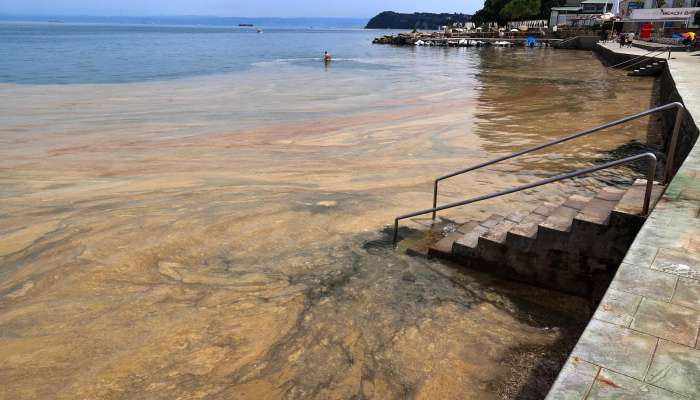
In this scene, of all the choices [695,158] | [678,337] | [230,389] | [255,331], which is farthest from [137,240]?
[695,158]

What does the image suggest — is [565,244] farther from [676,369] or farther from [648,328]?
[676,369]

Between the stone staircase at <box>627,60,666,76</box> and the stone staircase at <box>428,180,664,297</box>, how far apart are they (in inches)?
958

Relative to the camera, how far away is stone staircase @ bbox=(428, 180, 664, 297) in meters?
4.67

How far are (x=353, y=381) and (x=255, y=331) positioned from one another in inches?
49.5

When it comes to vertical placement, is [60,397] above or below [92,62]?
below

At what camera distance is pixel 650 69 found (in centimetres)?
2569

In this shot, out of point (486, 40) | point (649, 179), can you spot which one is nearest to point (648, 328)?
point (649, 179)

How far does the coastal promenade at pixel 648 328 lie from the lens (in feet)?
8.23

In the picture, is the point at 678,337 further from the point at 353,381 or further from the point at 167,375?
the point at 167,375

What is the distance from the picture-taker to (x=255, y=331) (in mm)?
4781

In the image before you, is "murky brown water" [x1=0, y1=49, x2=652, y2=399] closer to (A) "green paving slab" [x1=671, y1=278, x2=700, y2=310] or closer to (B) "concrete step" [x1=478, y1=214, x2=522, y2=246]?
(B) "concrete step" [x1=478, y1=214, x2=522, y2=246]

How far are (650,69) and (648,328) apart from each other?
2820 centimetres

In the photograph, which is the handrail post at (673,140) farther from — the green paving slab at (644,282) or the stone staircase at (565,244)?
the green paving slab at (644,282)

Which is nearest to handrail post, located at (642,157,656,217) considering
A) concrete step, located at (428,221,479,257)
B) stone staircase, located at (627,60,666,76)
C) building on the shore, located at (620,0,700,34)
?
concrete step, located at (428,221,479,257)
